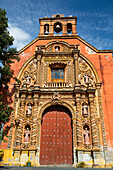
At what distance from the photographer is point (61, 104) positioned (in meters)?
12.7

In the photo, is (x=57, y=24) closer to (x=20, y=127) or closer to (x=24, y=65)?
(x=24, y=65)

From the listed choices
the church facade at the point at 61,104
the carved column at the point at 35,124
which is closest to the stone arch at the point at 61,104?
the church facade at the point at 61,104

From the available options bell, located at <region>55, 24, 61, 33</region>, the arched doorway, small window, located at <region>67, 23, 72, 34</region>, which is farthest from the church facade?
small window, located at <region>67, 23, 72, 34</region>

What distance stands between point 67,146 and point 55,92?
385 cm

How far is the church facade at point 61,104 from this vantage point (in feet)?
36.9

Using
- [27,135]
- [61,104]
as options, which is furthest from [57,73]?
[27,135]

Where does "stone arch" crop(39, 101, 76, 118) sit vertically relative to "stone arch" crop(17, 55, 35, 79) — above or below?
below

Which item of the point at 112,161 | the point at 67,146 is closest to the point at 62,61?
the point at 67,146

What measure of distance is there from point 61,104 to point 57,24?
825 cm

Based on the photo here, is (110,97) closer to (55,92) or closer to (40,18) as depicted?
(55,92)

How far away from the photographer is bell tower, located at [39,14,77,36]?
53.0 feet

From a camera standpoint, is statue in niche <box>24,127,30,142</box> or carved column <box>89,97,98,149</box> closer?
carved column <box>89,97,98,149</box>

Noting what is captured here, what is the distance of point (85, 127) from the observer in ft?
39.5

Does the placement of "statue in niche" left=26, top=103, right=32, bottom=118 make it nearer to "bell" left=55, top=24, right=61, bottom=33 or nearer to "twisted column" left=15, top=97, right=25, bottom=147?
"twisted column" left=15, top=97, right=25, bottom=147
